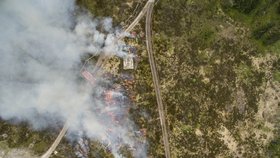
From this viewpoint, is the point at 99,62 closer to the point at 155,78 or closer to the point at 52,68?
the point at 52,68

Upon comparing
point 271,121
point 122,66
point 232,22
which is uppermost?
point 232,22

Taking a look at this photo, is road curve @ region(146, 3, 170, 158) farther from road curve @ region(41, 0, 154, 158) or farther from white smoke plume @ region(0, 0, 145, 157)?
white smoke plume @ region(0, 0, 145, 157)

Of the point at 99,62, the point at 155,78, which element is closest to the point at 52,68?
the point at 99,62

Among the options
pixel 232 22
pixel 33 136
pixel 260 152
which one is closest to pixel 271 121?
pixel 260 152

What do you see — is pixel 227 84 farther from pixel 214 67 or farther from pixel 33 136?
pixel 33 136

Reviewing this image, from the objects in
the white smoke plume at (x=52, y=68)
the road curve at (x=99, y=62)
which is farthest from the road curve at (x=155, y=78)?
the white smoke plume at (x=52, y=68)

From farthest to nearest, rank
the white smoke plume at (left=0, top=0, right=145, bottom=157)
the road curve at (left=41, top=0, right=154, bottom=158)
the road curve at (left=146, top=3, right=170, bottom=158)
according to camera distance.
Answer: the road curve at (left=146, top=3, right=170, bottom=158)
the road curve at (left=41, top=0, right=154, bottom=158)
the white smoke plume at (left=0, top=0, right=145, bottom=157)

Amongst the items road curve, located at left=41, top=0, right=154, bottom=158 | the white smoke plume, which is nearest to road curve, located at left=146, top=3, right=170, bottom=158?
road curve, located at left=41, top=0, right=154, bottom=158

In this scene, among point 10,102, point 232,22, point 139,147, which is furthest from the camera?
point 232,22

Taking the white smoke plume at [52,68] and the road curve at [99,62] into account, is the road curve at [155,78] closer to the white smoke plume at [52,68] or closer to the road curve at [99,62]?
the road curve at [99,62]
